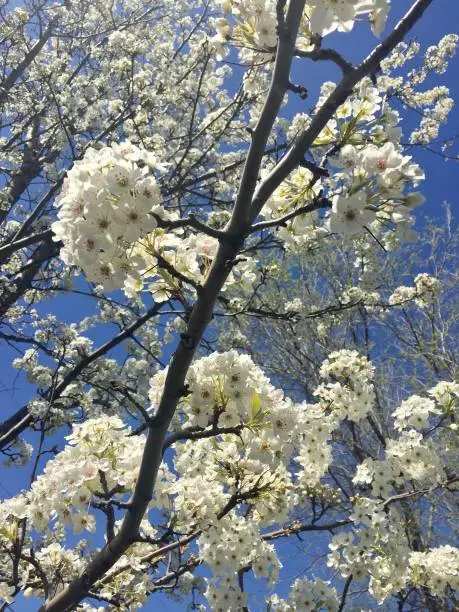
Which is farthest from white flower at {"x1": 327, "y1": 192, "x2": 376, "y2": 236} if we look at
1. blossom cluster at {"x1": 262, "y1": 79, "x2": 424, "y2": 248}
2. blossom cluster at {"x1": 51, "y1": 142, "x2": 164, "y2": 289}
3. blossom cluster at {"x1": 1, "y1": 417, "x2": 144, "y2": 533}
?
blossom cluster at {"x1": 1, "y1": 417, "x2": 144, "y2": 533}

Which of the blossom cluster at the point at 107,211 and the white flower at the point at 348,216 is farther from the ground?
the blossom cluster at the point at 107,211

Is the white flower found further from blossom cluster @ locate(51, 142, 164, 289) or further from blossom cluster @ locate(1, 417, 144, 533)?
blossom cluster @ locate(1, 417, 144, 533)

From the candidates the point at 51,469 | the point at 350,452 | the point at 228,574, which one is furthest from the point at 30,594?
the point at 350,452

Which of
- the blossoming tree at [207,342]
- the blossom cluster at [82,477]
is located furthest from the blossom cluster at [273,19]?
the blossom cluster at [82,477]

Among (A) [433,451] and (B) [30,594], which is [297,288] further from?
(B) [30,594]

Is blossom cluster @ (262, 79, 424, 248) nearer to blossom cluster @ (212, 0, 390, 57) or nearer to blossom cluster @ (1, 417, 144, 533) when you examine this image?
blossom cluster @ (212, 0, 390, 57)

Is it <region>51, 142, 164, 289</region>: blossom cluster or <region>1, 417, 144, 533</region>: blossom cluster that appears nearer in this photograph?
<region>51, 142, 164, 289</region>: blossom cluster

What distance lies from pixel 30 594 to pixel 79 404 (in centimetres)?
364

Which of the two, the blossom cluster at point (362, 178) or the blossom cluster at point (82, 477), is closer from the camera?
the blossom cluster at point (362, 178)

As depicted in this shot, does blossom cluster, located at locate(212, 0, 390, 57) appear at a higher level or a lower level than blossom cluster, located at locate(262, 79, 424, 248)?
higher

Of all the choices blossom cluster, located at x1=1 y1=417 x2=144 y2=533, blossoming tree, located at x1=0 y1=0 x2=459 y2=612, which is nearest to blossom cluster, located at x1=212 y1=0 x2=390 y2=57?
blossoming tree, located at x1=0 y1=0 x2=459 y2=612

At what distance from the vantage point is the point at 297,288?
11930 millimetres

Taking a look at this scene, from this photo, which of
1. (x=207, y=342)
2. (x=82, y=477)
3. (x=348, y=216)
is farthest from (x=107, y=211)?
(x=207, y=342)

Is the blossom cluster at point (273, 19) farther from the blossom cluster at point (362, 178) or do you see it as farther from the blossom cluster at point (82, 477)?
the blossom cluster at point (82, 477)
